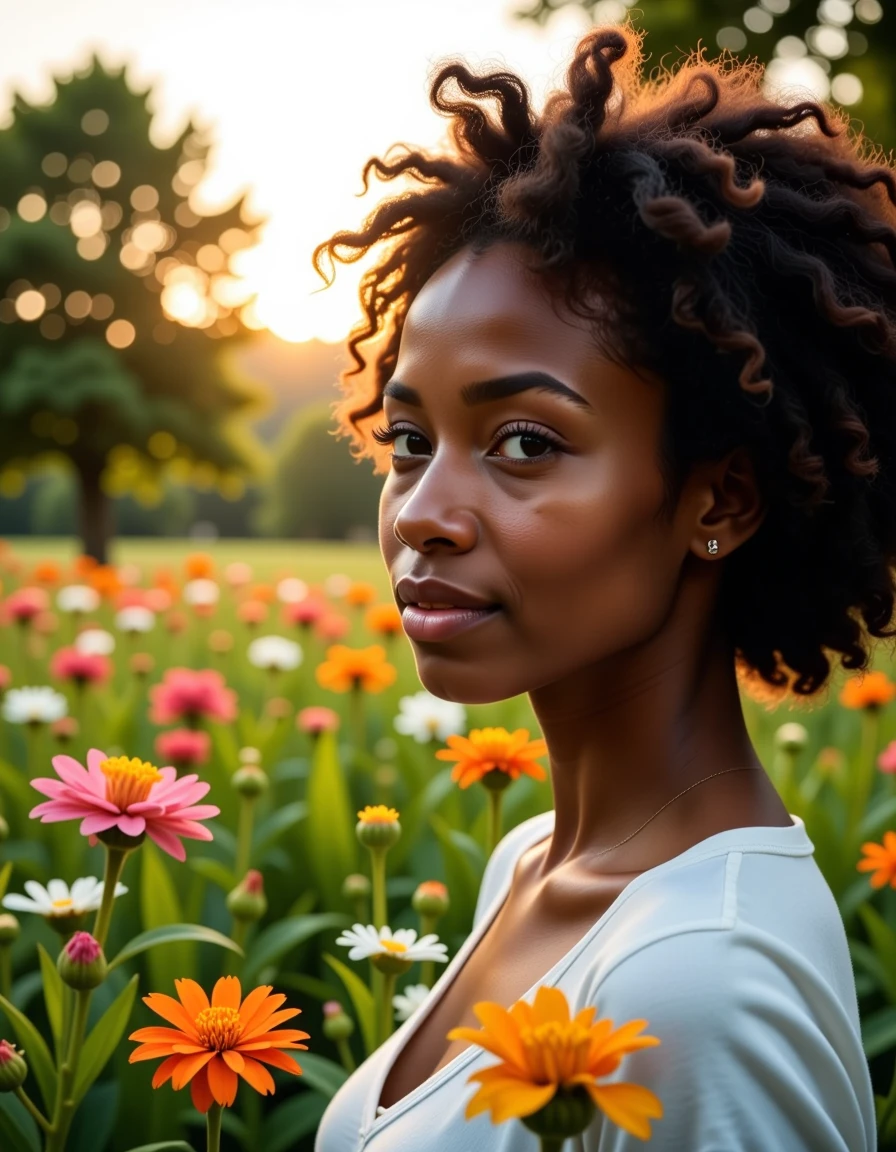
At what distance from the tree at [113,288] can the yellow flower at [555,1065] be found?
1507 cm

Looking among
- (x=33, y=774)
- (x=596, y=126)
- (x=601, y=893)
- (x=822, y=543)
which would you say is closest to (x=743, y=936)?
(x=601, y=893)

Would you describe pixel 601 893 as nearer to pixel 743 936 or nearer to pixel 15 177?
pixel 743 936

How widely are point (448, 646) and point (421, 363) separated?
0.28 meters

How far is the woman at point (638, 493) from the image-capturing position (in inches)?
41.3

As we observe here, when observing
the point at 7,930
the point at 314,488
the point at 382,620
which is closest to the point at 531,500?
the point at 7,930

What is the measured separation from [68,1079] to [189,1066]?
0.26m

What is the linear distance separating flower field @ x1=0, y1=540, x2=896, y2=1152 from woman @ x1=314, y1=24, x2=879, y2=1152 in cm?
24

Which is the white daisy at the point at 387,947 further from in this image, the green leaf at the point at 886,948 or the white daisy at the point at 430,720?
the white daisy at the point at 430,720

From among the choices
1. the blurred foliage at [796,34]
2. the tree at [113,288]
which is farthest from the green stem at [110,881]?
the tree at [113,288]

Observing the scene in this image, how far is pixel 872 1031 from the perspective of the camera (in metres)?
Result: 1.87

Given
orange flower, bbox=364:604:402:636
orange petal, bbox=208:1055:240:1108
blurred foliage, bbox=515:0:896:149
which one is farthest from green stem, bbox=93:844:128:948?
blurred foliage, bbox=515:0:896:149

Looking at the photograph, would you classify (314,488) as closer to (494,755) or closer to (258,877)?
(258,877)

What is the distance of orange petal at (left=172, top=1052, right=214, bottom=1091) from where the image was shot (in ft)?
3.03

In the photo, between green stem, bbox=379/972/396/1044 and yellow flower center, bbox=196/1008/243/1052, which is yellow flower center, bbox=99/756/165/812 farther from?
green stem, bbox=379/972/396/1044
